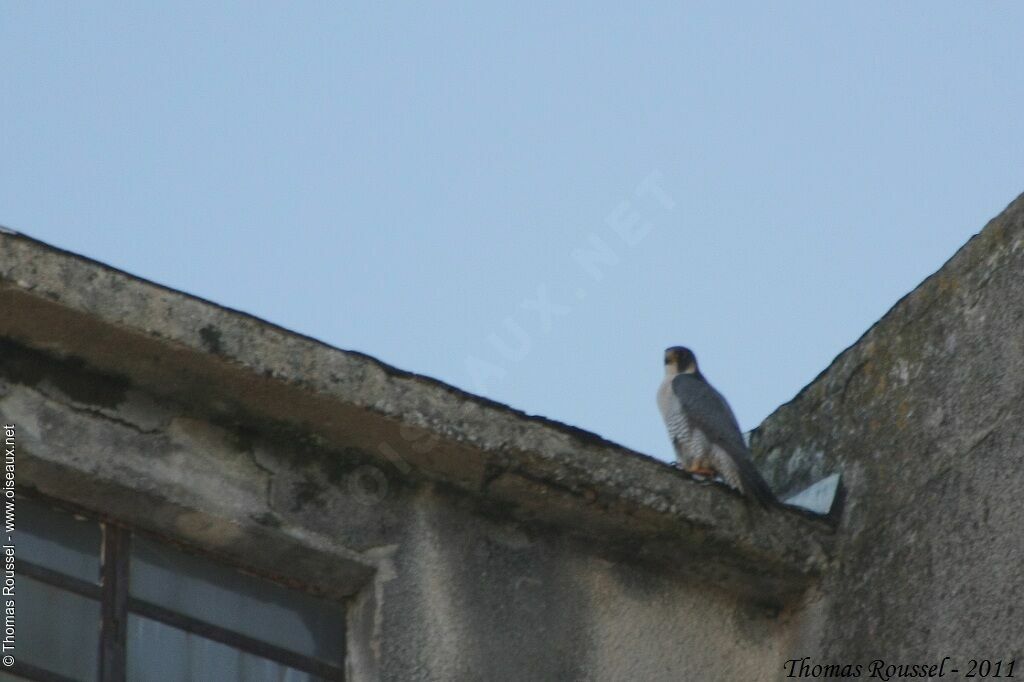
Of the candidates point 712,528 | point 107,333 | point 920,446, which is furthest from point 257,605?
point 920,446

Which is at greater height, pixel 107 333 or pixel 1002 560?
pixel 107 333

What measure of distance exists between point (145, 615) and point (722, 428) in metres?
2.16

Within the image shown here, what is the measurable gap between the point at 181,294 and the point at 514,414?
954mm

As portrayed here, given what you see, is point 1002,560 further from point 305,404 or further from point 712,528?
point 305,404

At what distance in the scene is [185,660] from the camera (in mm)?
5352

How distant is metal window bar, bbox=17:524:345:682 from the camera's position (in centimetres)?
525

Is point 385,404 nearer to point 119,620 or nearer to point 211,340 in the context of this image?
point 211,340

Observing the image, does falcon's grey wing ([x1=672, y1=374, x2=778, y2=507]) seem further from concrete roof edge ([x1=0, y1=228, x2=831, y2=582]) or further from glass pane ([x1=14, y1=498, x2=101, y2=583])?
glass pane ([x1=14, y1=498, x2=101, y2=583])

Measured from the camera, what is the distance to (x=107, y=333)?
17.4 feet

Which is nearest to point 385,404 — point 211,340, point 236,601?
point 211,340

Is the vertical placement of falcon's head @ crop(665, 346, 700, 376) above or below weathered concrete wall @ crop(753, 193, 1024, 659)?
above

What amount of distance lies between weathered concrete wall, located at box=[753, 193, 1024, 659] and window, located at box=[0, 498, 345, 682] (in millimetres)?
1419

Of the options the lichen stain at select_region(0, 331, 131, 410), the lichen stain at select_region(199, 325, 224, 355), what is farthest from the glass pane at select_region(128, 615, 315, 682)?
the lichen stain at select_region(199, 325, 224, 355)

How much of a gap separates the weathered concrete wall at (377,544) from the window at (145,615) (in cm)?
6
